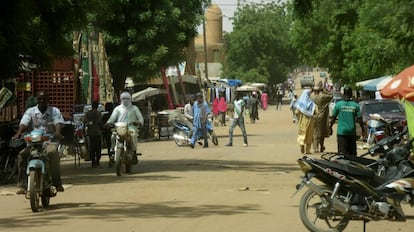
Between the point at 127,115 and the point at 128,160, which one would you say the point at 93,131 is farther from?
the point at 128,160

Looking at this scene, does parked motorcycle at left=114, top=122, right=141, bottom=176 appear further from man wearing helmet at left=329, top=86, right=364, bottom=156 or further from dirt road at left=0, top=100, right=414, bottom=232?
man wearing helmet at left=329, top=86, right=364, bottom=156

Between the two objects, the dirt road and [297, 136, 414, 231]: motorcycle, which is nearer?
[297, 136, 414, 231]: motorcycle

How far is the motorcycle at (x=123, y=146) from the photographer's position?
1672cm

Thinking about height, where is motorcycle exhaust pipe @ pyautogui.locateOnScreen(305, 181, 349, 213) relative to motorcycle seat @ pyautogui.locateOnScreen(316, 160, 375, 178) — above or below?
below

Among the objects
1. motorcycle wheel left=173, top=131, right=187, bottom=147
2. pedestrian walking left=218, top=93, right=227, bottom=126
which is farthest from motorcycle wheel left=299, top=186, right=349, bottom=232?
pedestrian walking left=218, top=93, right=227, bottom=126

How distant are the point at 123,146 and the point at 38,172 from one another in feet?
17.9

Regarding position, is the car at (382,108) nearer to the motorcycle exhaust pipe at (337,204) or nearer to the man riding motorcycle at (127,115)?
the man riding motorcycle at (127,115)

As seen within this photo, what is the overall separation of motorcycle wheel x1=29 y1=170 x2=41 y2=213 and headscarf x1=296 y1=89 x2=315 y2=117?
11.8 meters

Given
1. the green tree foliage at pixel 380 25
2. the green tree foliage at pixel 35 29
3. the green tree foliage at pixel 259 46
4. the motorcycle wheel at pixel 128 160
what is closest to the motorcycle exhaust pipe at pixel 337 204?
the green tree foliage at pixel 380 25

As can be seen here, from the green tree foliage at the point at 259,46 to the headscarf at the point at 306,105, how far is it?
66.5 m

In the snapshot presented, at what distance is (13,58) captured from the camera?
1549 centimetres

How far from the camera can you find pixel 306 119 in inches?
870

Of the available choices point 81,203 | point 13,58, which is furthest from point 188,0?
point 81,203

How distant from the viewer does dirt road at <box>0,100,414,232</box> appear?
10094mm
